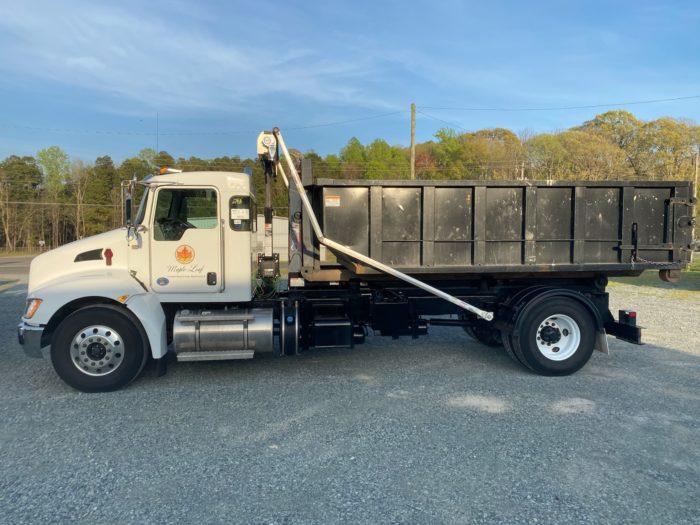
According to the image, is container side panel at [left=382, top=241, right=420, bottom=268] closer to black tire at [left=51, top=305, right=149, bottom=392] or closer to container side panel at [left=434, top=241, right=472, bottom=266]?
container side panel at [left=434, top=241, right=472, bottom=266]

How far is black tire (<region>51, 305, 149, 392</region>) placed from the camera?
562 centimetres

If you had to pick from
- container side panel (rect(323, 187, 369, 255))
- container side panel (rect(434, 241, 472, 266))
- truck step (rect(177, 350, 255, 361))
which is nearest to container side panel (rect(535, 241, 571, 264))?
container side panel (rect(434, 241, 472, 266))

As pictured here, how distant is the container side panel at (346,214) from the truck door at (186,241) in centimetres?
138

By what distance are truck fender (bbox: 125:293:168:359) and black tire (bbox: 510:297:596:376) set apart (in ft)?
14.5

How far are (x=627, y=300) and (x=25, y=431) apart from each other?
1370 centimetres

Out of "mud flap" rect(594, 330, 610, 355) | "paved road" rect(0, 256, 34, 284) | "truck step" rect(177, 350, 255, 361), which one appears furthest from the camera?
"paved road" rect(0, 256, 34, 284)

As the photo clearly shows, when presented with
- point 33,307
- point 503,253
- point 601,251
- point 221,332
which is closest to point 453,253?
point 503,253

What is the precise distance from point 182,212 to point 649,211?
600 cm

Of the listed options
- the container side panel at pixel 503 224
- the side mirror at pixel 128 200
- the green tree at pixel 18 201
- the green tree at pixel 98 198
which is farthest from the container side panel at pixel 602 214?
the green tree at pixel 18 201

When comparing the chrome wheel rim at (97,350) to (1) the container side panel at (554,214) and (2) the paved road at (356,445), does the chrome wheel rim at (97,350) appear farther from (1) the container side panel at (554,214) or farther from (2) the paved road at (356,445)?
(1) the container side panel at (554,214)

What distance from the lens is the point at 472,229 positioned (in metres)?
6.21

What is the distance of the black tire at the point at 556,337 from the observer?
252 inches

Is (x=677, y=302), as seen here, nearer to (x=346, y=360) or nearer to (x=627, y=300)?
(x=627, y=300)

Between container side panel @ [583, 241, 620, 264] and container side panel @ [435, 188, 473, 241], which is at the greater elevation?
container side panel @ [435, 188, 473, 241]
